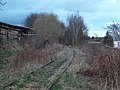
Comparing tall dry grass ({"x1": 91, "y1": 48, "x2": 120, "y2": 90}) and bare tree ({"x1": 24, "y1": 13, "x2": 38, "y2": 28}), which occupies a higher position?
bare tree ({"x1": 24, "y1": 13, "x2": 38, "y2": 28})

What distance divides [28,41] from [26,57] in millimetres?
18899

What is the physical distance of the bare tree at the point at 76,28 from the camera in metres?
96.9

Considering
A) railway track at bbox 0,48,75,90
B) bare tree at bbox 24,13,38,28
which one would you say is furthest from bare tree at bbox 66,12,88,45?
railway track at bbox 0,48,75,90

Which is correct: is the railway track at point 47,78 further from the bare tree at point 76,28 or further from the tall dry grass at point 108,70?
the bare tree at point 76,28

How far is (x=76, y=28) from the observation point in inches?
3905

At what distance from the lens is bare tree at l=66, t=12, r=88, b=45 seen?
9690 centimetres

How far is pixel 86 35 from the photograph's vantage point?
102188 millimetres

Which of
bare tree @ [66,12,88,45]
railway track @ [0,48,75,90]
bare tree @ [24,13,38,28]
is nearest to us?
railway track @ [0,48,75,90]

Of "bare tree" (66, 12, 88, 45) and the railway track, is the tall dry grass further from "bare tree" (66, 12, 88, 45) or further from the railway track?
"bare tree" (66, 12, 88, 45)

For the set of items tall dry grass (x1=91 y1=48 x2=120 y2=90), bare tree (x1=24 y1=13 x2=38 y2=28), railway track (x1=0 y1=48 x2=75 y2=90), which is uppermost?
bare tree (x1=24 y1=13 x2=38 y2=28)

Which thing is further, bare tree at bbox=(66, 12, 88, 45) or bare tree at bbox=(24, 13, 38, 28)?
bare tree at bbox=(24, 13, 38, 28)

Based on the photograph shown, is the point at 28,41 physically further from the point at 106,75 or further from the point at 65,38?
the point at 65,38

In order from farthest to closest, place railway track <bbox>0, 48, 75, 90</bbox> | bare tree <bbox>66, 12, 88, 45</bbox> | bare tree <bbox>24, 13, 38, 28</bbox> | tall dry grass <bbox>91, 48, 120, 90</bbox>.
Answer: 1. bare tree <bbox>24, 13, 38, 28</bbox>
2. bare tree <bbox>66, 12, 88, 45</bbox>
3. railway track <bbox>0, 48, 75, 90</bbox>
4. tall dry grass <bbox>91, 48, 120, 90</bbox>

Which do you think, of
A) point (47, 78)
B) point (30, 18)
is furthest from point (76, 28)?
point (47, 78)
